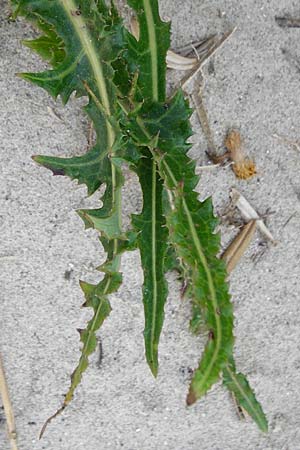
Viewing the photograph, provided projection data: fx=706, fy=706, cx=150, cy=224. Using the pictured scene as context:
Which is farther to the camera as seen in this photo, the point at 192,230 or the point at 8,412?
the point at 8,412

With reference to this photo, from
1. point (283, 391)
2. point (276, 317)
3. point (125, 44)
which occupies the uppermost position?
point (125, 44)

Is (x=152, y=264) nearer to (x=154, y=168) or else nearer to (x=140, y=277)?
(x=154, y=168)

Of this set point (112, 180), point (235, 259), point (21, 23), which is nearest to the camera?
point (112, 180)

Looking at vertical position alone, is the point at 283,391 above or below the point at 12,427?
above

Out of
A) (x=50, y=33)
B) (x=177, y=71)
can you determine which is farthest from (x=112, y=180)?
(x=177, y=71)

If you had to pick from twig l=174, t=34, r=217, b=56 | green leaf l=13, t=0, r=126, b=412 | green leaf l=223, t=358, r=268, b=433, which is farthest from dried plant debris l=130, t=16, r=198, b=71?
green leaf l=223, t=358, r=268, b=433

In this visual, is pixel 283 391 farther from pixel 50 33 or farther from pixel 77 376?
pixel 50 33

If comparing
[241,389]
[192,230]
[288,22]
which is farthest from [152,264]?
[288,22]

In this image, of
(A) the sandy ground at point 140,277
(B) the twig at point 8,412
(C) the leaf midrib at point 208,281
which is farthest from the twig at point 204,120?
(B) the twig at point 8,412
